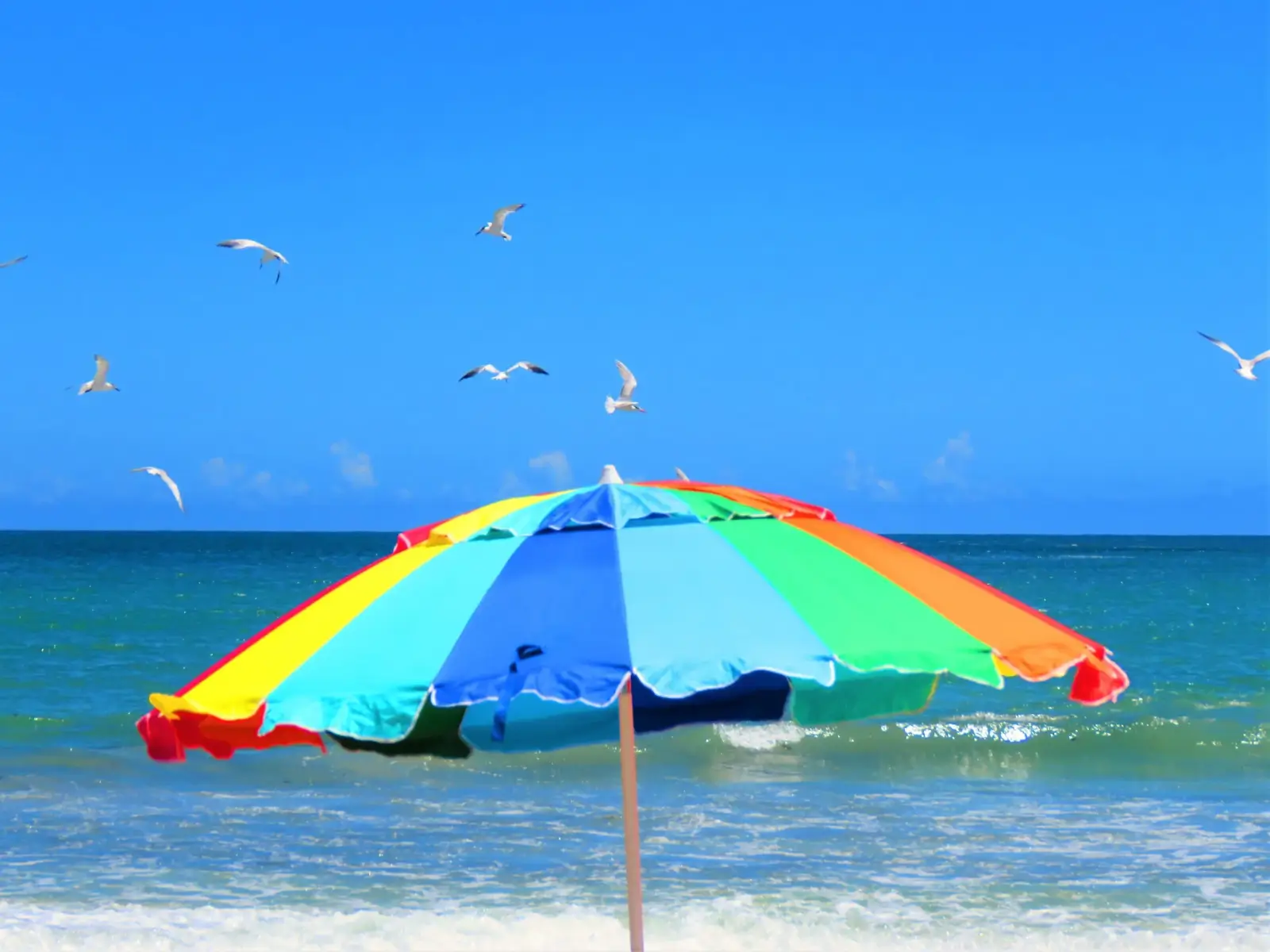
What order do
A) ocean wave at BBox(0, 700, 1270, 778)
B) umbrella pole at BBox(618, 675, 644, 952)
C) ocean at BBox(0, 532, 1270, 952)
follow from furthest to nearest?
ocean wave at BBox(0, 700, 1270, 778) → ocean at BBox(0, 532, 1270, 952) → umbrella pole at BBox(618, 675, 644, 952)

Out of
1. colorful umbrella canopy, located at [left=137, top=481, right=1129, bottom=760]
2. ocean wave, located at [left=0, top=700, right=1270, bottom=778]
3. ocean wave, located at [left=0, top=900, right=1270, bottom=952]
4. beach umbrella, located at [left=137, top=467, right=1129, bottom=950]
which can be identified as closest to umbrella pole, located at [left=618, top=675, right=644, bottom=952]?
beach umbrella, located at [left=137, top=467, right=1129, bottom=950]

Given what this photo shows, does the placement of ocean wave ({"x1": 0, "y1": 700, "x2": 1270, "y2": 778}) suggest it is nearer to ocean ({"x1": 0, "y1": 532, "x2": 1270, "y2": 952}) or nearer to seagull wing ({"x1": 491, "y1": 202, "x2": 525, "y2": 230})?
ocean ({"x1": 0, "y1": 532, "x2": 1270, "y2": 952})

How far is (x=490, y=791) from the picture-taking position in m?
12.1

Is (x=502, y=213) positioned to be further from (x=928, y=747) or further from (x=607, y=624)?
(x=607, y=624)

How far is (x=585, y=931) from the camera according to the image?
25.4 ft

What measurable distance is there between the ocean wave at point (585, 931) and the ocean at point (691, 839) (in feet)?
0.07

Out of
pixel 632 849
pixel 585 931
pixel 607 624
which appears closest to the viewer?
pixel 607 624

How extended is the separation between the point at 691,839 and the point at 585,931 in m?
2.51

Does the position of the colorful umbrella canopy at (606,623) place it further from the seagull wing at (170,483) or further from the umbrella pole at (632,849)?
the seagull wing at (170,483)

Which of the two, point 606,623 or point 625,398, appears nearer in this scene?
point 606,623

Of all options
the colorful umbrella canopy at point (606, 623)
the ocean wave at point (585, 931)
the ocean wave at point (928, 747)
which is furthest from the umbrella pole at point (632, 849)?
the ocean wave at point (928, 747)

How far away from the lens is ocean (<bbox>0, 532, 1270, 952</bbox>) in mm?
7809

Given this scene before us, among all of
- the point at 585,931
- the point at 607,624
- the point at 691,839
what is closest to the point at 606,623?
the point at 607,624

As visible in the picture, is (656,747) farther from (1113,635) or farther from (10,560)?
(10,560)
